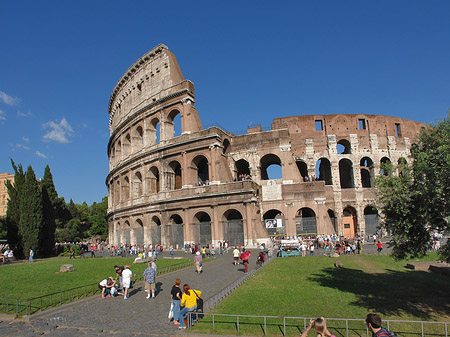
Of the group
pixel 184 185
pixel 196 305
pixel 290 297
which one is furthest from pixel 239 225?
pixel 196 305

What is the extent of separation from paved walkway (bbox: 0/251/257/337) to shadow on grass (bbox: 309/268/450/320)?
16.3 ft

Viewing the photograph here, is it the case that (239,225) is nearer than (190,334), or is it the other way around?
(190,334)

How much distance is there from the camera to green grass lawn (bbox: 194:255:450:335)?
830 cm

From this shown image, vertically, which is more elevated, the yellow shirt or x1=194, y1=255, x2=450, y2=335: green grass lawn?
the yellow shirt

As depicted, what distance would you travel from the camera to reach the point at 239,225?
2731cm

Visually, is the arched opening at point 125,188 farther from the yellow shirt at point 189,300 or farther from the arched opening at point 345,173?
the yellow shirt at point 189,300

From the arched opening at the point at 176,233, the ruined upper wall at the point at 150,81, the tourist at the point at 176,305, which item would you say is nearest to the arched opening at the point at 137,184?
the arched opening at the point at 176,233

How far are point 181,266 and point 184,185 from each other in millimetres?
12937

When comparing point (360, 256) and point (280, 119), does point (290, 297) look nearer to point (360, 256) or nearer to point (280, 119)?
point (360, 256)

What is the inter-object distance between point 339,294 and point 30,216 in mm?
26645

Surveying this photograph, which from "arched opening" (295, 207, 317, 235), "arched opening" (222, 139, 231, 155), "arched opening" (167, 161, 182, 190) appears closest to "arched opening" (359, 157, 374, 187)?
"arched opening" (295, 207, 317, 235)

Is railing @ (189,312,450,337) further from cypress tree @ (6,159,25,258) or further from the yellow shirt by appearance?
cypress tree @ (6,159,25,258)

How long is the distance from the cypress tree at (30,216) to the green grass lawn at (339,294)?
2184 cm

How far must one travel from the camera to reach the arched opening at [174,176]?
31.7m
